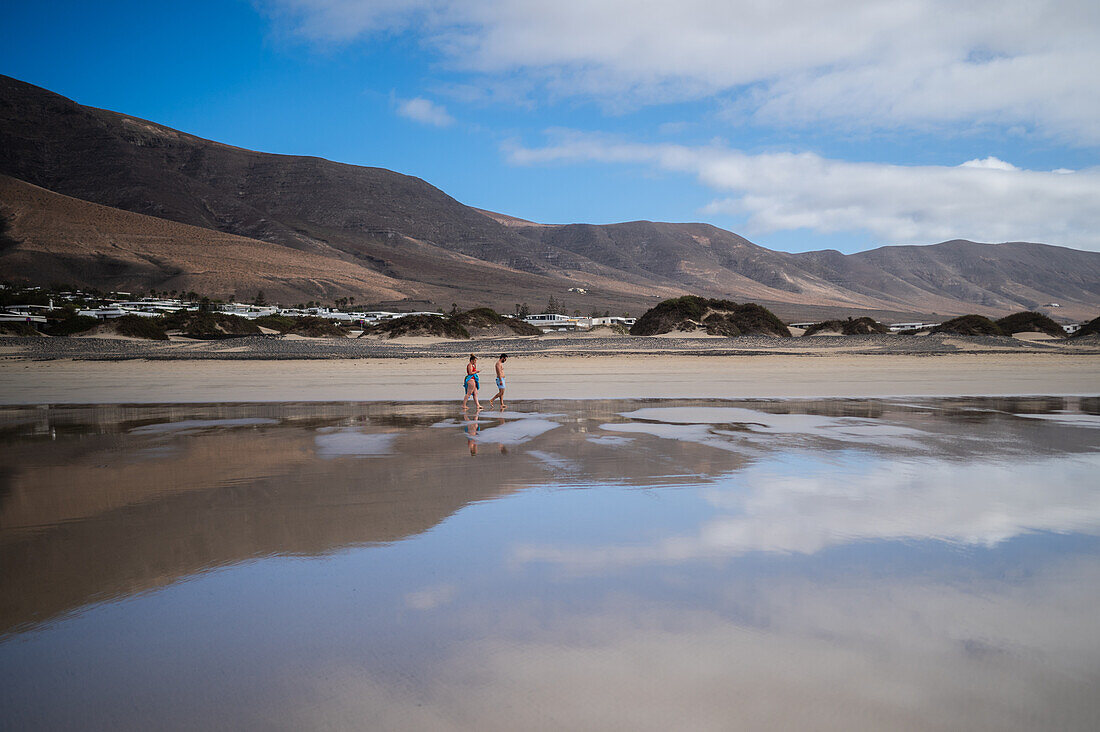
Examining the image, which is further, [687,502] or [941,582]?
[687,502]

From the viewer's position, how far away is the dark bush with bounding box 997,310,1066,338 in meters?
43.7

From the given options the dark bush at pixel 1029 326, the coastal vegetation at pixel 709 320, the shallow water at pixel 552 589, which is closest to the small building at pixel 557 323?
the coastal vegetation at pixel 709 320

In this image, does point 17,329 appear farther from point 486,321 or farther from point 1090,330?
point 1090,330

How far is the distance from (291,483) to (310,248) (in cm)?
16839

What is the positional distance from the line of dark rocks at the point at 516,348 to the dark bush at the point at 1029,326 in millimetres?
5772

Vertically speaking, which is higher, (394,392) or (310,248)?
(310,248)

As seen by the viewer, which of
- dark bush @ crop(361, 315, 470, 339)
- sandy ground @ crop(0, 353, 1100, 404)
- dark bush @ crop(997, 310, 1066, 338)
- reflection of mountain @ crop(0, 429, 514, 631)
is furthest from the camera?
dark bush @ crop(361, 315, 470, 339)

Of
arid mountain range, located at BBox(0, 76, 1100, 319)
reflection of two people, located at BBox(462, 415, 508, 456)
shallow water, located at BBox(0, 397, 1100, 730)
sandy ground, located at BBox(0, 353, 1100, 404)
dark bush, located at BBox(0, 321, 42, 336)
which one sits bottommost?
shallow water, located at BBox(0, 397, 1100, 730)

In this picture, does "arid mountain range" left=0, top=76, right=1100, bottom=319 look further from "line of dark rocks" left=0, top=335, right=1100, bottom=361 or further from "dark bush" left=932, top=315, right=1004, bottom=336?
"dark bush" left=932, top=315, right=1004, bottom=336

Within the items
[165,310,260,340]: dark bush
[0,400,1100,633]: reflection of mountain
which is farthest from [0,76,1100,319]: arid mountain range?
[0,400,1100,633]: reflection of mountain

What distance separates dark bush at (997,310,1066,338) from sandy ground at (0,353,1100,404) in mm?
12391

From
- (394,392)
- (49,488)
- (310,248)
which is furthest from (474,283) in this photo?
(49,488)

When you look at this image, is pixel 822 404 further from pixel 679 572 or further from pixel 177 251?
pixel 177 251

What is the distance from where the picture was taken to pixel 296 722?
3207mm
